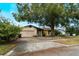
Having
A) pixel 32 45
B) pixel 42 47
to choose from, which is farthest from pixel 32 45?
pixel 42 47

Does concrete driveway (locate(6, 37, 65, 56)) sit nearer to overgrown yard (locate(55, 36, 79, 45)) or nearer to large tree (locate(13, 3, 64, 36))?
overgrown yard (locate(55, 36, 79, 45))

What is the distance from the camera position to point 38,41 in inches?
229

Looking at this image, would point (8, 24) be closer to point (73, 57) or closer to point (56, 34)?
point (56, 34)

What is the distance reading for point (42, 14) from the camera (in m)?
5.82

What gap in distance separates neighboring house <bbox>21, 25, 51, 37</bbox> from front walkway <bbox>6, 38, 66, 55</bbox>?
86 millimetres

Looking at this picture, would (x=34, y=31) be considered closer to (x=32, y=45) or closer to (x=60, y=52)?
(x=32, y=45)

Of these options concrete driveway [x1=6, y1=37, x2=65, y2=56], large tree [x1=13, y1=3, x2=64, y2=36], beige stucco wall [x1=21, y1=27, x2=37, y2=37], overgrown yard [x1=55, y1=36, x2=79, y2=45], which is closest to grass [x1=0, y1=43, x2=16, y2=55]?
concrete driveway [x1=6, y1=37, x2=65, y2=56]

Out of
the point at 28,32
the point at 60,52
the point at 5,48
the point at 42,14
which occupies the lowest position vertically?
the point at 60,52

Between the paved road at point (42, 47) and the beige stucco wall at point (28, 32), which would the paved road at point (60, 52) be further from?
the beige stucco wall at point (28, 32)

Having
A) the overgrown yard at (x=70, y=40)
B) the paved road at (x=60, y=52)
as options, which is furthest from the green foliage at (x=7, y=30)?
the overgrown yard at (x=70, y=40)

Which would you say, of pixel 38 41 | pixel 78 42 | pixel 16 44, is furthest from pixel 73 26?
pixel 16 44

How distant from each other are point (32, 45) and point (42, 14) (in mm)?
560

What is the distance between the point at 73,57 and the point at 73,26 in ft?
1.74

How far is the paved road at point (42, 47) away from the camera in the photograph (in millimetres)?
5691
